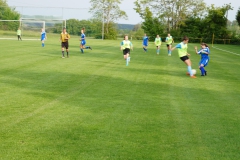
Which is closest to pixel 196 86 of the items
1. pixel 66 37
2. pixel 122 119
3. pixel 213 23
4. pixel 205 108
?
pixel 205 108

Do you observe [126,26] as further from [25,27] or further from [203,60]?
[203,60]

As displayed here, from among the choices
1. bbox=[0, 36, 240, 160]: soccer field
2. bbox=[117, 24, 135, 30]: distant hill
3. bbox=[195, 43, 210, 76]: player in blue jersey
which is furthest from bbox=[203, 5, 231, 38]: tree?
bbox=[0, 36, 240, 160]: soccer field

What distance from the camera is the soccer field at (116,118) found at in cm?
588

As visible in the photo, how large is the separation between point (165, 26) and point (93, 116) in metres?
67.0

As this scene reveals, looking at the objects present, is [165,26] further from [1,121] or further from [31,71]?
[1,121]

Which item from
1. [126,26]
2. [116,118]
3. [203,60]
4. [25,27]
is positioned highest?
[126,26]

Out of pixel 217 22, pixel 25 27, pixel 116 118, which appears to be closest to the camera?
pixel 116 118

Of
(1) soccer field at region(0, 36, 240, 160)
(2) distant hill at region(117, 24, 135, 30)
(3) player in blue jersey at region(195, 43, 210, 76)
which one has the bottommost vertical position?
(1) soccer field at region(0, 36, 240, 160)

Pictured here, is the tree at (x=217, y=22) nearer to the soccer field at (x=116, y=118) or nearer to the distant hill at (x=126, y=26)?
the distant hill at (x=126, y=26)

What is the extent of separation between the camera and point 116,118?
7.95 metres

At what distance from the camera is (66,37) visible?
76.4 ft

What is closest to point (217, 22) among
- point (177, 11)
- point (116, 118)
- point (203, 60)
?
point (177, 11)

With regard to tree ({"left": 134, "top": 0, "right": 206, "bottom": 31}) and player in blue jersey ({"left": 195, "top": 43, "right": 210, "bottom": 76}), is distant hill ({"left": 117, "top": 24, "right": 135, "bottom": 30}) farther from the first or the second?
player in blue jersey ({"left": 195, "top": 43, "right": 210, "bottom": 76})

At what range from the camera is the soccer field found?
5879 mm
